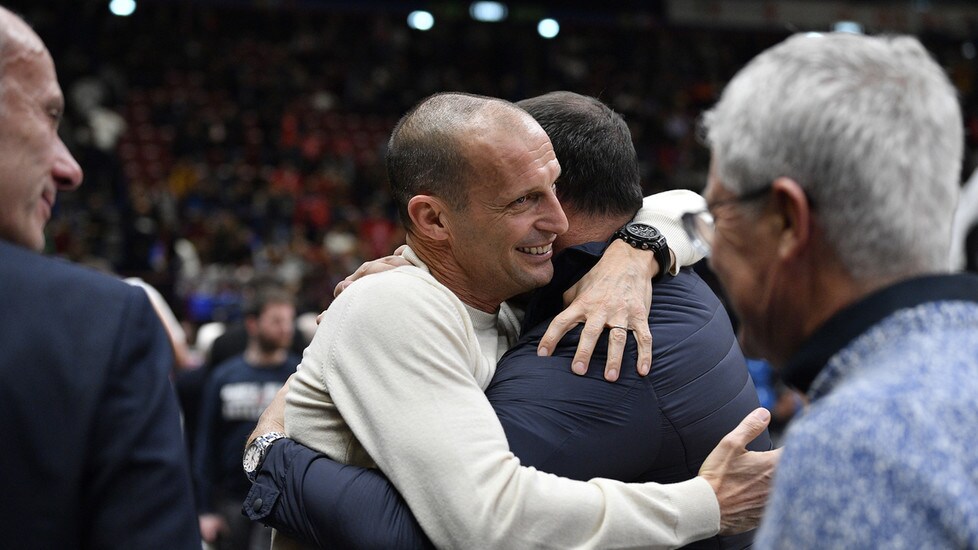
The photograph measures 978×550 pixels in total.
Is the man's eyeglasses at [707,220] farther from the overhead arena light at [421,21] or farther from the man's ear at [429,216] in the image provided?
the overhead arena light at [421,21]

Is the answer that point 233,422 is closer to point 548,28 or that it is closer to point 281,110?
point 281,110

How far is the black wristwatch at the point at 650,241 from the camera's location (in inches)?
82.0

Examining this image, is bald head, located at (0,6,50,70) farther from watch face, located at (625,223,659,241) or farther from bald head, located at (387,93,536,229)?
watch face, located at (625,223,659,241)

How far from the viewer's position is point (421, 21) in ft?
69.4

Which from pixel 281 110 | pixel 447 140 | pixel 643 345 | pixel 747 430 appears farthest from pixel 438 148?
pixel 281 110

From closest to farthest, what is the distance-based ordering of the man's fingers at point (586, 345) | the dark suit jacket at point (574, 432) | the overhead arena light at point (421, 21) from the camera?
1. the dark suit jacket at point (574, 432)
2. the man's fingers at point (586, 345)
3. the overhead arena light at point (421, 21)

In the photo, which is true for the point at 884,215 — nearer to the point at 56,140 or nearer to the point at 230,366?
the point at 56,140

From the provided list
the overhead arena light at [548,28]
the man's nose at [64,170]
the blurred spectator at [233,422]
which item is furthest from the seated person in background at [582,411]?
the overhead arena light at [548,28]

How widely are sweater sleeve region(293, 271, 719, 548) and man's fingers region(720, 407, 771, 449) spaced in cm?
10

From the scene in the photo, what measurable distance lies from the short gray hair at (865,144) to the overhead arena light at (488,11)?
2041 centimetres

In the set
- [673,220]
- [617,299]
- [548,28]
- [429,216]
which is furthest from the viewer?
[548,28]

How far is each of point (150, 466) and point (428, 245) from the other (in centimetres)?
78

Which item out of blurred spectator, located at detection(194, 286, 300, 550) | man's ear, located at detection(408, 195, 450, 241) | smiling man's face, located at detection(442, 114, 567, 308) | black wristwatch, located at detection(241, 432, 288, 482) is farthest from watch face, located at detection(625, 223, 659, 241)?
blurred spectator, located at detection(194, 286, 300, 550)

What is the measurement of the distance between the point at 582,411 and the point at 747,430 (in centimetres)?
28
